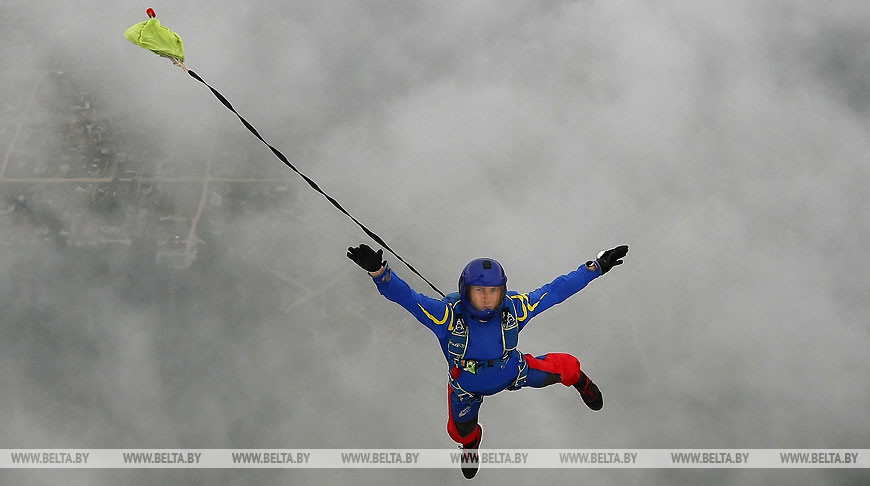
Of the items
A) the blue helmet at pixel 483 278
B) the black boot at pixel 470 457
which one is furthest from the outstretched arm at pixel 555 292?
the black boot at pixel 470 457

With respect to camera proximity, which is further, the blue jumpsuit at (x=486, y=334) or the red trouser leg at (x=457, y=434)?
the red trouser leg at (x=457, y=434)

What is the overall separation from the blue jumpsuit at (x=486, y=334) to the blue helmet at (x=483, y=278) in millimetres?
178

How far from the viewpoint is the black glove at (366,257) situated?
438cm

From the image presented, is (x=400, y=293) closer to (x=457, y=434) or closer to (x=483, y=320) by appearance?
(x=483, y=320)

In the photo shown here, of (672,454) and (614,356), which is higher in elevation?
(614,356)

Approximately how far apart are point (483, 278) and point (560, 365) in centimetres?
164

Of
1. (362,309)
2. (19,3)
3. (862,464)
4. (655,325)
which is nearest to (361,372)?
(362,309)

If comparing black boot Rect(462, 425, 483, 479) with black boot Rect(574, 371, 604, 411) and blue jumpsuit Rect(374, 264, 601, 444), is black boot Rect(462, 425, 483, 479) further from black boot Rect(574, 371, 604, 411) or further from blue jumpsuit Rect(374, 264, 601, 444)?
black boot Rect(574, 371, 604, 411)

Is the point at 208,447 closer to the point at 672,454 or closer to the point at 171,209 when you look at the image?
the point at 171,209

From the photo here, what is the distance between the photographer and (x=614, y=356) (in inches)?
344

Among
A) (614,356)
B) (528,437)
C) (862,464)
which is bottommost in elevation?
(862,464)

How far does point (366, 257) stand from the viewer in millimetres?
4402

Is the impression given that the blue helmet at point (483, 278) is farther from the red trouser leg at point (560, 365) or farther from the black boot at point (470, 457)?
the black boot at point (470, 457)

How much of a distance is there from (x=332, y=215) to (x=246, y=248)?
5.12 ft
